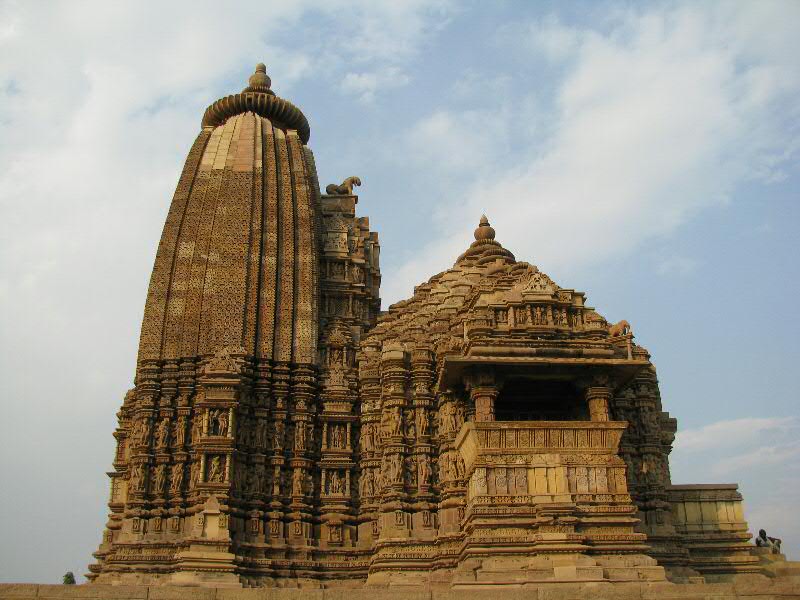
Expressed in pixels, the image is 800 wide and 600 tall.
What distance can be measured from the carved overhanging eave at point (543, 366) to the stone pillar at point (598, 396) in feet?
0.81

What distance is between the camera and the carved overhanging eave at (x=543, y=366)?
18.2 metres

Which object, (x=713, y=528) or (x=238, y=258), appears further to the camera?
(x=238, y=258)

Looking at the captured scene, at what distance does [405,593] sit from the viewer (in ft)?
45.8

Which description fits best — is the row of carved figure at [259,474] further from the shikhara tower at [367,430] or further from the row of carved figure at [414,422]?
the row of carved figure at [414,422]

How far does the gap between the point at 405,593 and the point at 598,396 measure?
6829 millimetres

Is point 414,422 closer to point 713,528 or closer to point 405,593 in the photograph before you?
point 405,593

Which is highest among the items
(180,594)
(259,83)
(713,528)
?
(259,83)

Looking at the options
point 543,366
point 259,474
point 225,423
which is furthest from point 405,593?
point 225,423

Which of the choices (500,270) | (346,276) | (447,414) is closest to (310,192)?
(346,276)

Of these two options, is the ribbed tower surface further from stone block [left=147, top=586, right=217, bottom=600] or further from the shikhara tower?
stone block [left=147, top=586, right=217, bottom=600]

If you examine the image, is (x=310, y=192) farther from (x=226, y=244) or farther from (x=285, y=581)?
(x=285, y=581)

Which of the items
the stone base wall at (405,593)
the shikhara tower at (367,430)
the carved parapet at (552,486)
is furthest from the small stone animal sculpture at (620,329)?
the stone base wall at (405,593)

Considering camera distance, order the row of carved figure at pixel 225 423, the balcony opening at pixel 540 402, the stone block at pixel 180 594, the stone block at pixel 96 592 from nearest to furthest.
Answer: the stone block at pixel 180 594 → the stone block at pixel 96 592 → the balcony opening at pixel 540 402 → the row of carved figure at pixel 225 423

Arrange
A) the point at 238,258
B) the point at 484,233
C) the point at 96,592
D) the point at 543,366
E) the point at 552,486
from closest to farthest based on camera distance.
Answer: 1. the point at 96,592
2. the point at 552,486
3. the point at 543,366
4. the point at 238,258
5. the point at 484,233
